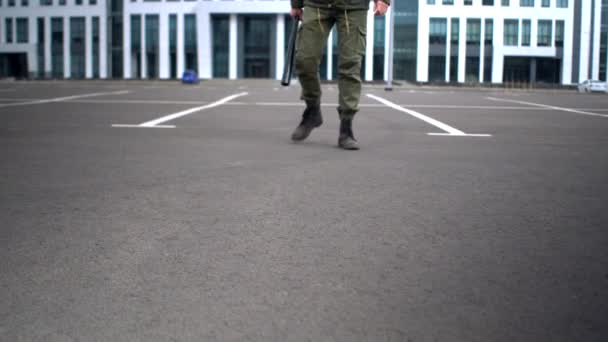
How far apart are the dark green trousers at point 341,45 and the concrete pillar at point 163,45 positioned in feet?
255

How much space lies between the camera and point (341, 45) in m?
5.64

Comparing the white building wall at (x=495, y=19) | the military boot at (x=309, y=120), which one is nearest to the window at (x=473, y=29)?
the white building wall at (x=495, y=19)

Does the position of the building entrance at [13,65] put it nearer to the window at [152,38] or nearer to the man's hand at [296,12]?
the window at [152,38]

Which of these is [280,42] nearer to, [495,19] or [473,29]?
[473,29]

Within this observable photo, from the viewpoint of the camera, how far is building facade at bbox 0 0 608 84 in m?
77.3

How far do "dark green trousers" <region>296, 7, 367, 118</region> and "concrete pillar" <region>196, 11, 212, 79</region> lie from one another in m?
75.8

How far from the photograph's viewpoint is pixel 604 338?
1543 mm

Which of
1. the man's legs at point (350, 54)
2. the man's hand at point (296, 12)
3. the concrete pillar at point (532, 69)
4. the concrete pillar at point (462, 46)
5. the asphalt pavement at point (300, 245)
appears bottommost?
the asphalt pavement at point (300, 245)

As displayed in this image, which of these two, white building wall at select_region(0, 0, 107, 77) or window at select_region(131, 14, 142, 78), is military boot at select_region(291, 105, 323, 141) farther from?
white building wall at select_region(0, 0, 107, 77)

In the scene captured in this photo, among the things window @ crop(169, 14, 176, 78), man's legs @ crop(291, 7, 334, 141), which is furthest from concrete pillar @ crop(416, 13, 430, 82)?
man's legs @ crop(291, 7, 334, 141)

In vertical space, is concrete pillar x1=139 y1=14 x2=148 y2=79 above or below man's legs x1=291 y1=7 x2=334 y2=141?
above

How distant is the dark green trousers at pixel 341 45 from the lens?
18.4ft

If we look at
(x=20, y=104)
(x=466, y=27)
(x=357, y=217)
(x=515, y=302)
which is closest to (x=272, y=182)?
(x=357, y=217)

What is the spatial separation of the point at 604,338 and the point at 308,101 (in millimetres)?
4521
